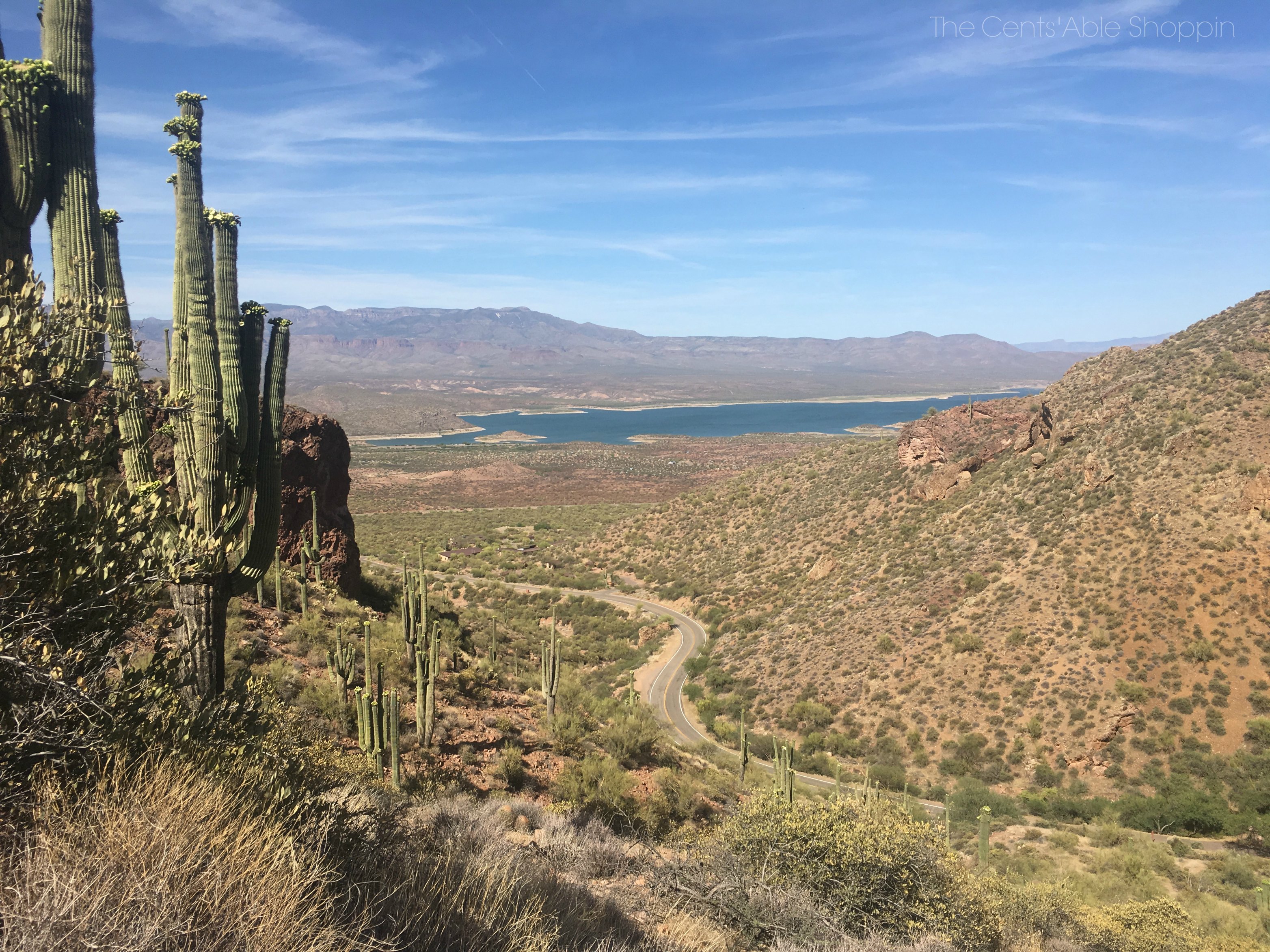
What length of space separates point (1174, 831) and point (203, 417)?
23.0 meters

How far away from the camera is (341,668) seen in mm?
12180

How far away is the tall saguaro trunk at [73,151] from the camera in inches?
279

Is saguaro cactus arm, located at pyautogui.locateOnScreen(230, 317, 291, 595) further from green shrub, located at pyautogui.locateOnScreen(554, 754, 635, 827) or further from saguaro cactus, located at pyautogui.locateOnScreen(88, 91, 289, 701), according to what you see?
green shrub, located at pyautogui.locateOnScreen(554, 754, 635, 827)

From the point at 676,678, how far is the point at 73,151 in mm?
27024

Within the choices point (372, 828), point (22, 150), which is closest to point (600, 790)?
point (372, 828)

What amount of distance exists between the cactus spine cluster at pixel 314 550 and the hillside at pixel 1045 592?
14.5 meters

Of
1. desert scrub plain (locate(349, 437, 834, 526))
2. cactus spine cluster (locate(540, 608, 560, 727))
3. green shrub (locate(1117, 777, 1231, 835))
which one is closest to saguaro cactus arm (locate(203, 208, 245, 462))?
cactus spine cluster (locate(540, 608, 560, 727))

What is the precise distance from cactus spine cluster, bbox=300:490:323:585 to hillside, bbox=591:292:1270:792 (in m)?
14.5

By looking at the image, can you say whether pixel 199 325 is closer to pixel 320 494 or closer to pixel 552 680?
pixel 552 680

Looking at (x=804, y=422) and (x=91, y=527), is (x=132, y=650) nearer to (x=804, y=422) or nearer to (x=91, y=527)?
(x=91, y=527)

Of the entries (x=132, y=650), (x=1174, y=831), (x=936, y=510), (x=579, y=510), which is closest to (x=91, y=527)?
(x=132, y=650)

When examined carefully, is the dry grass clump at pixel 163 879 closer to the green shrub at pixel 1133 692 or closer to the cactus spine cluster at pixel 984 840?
the cactus spine cluster at pixel 984 840

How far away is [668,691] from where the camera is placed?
2908cm

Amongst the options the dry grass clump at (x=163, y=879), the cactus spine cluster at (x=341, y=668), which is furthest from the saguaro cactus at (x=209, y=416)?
the cactus spine cluster at (x=341, y=668)
